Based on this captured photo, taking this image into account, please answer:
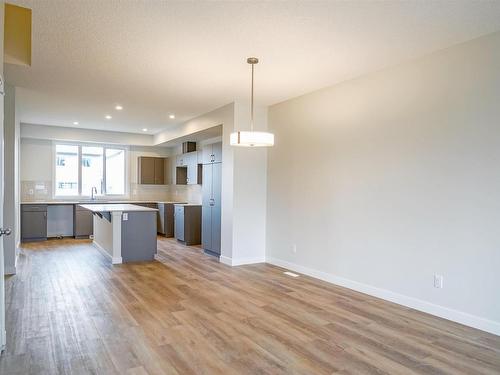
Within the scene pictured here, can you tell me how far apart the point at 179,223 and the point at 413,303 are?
5.38 metres

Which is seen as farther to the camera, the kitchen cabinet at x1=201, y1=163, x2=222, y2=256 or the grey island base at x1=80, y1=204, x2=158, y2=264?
the kitchen cabinet at x1=201, y1=163, x2=222, y2=256

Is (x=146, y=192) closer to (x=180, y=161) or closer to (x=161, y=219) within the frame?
(x=161, y=219)

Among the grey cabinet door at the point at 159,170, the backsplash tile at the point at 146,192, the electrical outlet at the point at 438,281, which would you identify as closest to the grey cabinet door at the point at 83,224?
the backsplash tile at the point at 146,192

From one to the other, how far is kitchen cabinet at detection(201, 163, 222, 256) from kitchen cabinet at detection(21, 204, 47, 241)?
12.8 feet

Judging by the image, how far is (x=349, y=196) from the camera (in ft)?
14.8

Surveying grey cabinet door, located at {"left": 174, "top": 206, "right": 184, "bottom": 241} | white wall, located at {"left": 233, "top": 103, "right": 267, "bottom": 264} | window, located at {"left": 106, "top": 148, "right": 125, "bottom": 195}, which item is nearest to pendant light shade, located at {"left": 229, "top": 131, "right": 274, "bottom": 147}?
white wall, located at {"left": 233, "top": 103, "right": 267, "bottom": 264}

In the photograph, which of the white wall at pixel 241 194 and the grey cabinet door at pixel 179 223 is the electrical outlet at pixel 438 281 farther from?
the grey cabinet door at pixel 179 223

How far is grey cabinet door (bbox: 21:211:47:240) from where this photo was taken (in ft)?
25.1

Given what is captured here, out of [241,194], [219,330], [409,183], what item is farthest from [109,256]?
[409,183]

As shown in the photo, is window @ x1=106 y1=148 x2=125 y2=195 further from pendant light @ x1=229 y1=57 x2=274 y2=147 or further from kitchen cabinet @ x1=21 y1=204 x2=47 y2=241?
pendant light @ x1=229 y1=57 x2=274 y2=147

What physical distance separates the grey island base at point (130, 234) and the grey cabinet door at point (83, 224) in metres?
2.35

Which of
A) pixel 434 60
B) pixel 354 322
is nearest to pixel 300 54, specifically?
pixel 434 60

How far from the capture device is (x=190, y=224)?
7613 mm

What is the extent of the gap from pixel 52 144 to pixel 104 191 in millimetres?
1679
